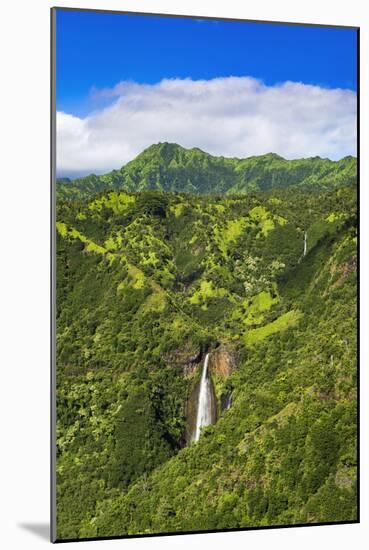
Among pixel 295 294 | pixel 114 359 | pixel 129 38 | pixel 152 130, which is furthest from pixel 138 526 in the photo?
pixel 129 38

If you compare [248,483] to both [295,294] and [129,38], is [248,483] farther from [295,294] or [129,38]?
[129,38]

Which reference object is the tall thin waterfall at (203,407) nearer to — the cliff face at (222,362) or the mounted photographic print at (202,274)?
the mounted photographic print at (202,274)

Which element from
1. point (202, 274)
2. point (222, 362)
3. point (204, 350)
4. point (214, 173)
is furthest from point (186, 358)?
point (214, 173)

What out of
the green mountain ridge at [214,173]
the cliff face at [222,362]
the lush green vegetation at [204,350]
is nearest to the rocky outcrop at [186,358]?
the lush green vegetation at [204,350]

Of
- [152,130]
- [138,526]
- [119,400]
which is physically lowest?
[138,526]

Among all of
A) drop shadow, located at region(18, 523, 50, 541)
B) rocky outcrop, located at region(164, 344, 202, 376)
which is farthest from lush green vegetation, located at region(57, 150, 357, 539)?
drop shadow, located at region(18, 523, 50, 541)

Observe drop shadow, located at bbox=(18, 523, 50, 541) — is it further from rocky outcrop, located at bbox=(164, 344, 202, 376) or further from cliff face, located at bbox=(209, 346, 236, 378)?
cliff face, located at bbox=(209, 346, 236, 378)

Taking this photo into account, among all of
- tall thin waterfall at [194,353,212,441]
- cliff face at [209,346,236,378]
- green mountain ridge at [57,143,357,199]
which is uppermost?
green mountain ridge at [57,143,357,199]
